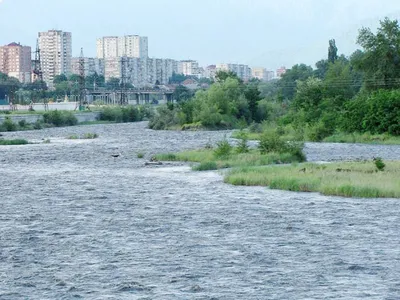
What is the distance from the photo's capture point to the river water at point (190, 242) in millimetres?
22172

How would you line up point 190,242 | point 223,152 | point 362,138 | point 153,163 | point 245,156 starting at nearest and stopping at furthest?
point 190,242 → point 245,156 → point 223,152 → point 153,163 → point 362,138

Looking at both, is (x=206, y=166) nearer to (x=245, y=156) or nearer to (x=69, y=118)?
(x=245, y=156)

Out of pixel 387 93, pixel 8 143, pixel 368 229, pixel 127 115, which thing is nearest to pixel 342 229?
pixel 368 229

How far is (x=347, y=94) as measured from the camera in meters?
113

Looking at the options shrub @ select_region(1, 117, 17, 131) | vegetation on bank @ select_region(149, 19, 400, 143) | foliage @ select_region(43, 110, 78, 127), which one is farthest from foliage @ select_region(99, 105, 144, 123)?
shrub @ select_region(1, 117, 17, 131)

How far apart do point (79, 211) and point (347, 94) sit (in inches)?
3202

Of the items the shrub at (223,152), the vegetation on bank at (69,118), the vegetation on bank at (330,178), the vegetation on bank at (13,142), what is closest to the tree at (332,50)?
the vegetation on bank at (69,118)

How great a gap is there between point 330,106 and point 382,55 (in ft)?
26.8

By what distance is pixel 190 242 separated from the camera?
2816 centimetres

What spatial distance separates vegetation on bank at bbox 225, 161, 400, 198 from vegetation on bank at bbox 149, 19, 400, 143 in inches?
775

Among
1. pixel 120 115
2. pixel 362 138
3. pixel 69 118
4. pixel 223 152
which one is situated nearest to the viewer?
pixel 223 152

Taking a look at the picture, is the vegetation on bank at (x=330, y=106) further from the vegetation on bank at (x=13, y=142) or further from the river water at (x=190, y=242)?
the river water at (x=190, y=242)

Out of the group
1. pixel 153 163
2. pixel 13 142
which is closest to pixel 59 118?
pixel 13 142

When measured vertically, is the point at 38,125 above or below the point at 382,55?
below
